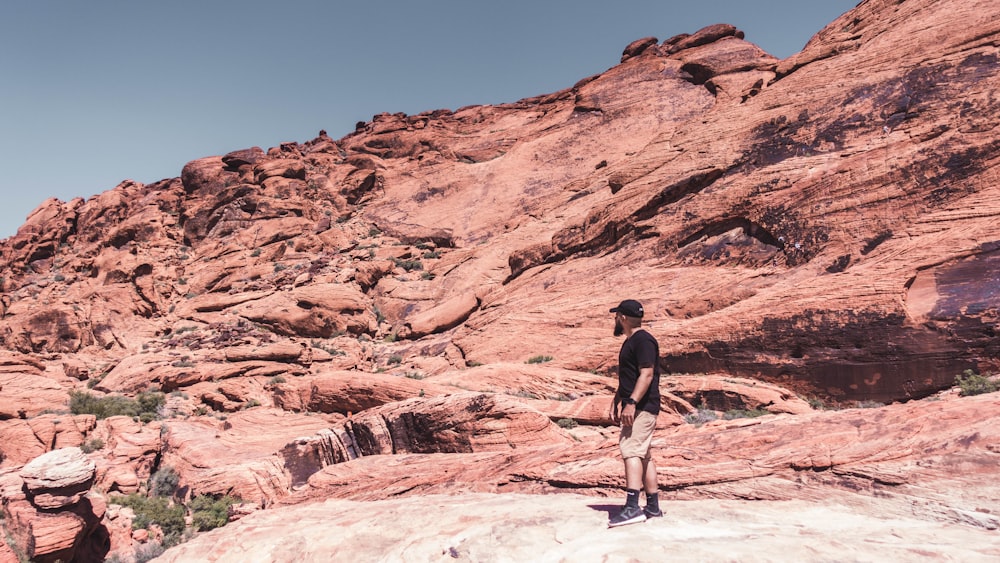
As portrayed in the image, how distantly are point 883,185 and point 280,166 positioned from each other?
43.0m

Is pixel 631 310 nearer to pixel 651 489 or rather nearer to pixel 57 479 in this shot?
pixel 651 489

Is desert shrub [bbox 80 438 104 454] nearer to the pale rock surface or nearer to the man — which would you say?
the pale rock surface

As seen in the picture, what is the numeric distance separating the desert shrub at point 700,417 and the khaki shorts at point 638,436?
660 cm

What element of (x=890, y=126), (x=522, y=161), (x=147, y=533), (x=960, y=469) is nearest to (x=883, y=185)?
(x=890, y=126)

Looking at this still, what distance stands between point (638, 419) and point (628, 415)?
232 mm

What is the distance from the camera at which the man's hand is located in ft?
16.5

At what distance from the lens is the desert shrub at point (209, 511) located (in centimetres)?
1121

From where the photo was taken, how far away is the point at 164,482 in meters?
13.2

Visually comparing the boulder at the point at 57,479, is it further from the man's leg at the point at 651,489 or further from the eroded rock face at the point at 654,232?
the eroded rock face at the point at 654,232

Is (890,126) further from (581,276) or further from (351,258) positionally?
(351,258)

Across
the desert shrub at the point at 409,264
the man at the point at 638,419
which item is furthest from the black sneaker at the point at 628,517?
the desert shrub at the point at 409,264

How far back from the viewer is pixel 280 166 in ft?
149

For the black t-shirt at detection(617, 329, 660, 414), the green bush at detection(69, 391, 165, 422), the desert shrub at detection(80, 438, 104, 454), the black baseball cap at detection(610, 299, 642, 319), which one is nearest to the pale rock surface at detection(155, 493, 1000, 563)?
A: the black t-shirt at detection(617, 329, 660, 414)

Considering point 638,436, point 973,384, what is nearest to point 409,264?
point 973,384
